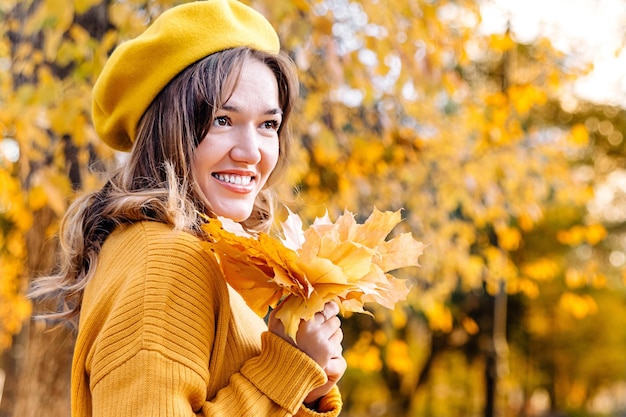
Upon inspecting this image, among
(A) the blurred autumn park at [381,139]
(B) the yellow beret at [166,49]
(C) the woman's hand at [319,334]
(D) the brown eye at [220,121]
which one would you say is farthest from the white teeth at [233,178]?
(A) the blurred autumn park at [381,139]

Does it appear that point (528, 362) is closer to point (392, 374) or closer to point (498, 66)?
point (392, 374)

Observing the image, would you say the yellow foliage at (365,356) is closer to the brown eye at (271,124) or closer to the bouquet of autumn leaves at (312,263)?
the brown eye at (271,124)

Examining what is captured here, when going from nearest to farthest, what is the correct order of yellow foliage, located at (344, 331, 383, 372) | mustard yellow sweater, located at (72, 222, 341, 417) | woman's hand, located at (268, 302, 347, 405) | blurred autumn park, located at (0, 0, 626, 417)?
mustard yellow sweater, located at (72, 222, 341, 417) < woman's hand, located at (268, 302, 347, 405) < blurred autumn park, located at (0, 0, 626, 417) < yellow foliage, located at (344, 331, 383, 372)

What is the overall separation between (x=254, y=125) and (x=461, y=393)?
13.3 metres

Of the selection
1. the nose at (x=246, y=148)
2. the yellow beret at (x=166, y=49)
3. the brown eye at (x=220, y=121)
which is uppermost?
the yellow beret at (x=166, y=49)

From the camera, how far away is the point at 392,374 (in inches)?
512

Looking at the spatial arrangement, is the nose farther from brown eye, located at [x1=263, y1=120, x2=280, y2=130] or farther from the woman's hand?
the woman's hand

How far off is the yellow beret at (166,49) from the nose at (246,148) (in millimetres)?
201

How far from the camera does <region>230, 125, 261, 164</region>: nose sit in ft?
5.70

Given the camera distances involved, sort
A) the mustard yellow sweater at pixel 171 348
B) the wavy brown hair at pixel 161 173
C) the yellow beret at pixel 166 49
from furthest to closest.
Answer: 1. the yellow beret at pixel 166 49
2. the wavy brown hair at pixel 161 173
3. the mustard yellow sweater at pixel 171 348

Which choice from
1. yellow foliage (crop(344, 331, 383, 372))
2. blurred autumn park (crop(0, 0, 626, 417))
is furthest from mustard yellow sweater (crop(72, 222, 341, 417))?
yellow foliage (crop(344, 331, 383, 372))

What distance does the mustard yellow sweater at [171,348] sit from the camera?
1.40m

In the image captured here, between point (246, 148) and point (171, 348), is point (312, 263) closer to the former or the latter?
point (171, 348)

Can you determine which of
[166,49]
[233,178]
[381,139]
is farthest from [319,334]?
[381,139]
